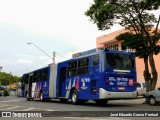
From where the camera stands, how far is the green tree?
76.2 feet

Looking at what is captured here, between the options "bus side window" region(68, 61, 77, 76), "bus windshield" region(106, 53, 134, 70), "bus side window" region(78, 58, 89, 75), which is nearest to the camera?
"bus windshield" region(106, 53, 134, 70)

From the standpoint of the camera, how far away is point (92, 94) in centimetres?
2011

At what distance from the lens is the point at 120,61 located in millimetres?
20125

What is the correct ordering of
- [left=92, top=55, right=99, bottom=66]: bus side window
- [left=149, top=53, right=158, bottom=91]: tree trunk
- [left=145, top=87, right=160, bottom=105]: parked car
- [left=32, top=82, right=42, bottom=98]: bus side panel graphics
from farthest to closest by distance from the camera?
[left=32, top=82, right=42, bottom=98]: bus side panel graphics → [left=149, top=53, right=158, bottom=91]: tree trunk → [left=145, top=87, right=160, bottom=105]: parked car → [left=92, top=55, right=99, bottom=66]: bus side window

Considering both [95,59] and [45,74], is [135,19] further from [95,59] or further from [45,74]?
[45,74]

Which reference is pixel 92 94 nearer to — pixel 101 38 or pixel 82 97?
pixel 82 97

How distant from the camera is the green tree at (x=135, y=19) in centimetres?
2323

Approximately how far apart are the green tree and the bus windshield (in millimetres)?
2868

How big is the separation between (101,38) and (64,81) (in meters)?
34.1

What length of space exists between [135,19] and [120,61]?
17.1ft

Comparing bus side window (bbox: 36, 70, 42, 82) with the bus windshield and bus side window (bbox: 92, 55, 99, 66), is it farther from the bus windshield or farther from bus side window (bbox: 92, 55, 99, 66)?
the bus windshield

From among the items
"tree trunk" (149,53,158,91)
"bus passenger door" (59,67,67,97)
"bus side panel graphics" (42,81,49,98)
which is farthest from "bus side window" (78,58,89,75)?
"bus side panel graphics" (42,81,49,98)

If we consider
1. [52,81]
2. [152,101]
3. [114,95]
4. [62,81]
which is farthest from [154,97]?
[52,81]

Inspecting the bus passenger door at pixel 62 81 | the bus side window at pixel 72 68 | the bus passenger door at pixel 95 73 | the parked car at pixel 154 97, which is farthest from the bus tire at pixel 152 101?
the bus passenger door at pixel 62 81
